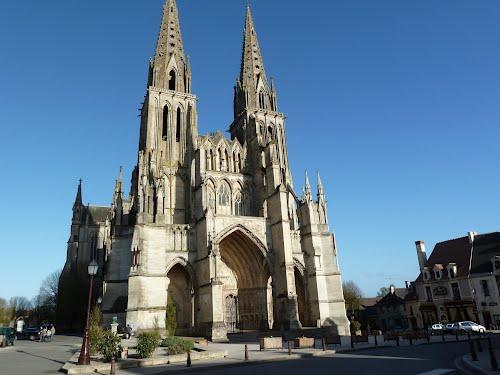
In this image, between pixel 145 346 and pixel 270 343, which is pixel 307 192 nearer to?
pixel 270 343

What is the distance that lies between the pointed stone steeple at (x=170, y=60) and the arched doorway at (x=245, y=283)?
17.2 meters

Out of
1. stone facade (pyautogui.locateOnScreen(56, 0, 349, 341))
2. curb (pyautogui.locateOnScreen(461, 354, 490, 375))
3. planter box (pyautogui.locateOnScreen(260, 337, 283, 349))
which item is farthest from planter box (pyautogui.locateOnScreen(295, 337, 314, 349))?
curb (pyautogui.locateOnScreen(461, 354, 490, 375))

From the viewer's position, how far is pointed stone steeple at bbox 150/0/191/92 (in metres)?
38.5

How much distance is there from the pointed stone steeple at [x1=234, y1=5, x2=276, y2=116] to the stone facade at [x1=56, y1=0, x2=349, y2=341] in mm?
4529

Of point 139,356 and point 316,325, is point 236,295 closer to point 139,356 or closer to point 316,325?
point 316,325

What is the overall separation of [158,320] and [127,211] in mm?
10446

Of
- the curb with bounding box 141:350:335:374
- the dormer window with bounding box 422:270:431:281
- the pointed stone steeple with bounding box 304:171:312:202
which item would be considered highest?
the pointed stone steeple with bounding box 304:171:312:202

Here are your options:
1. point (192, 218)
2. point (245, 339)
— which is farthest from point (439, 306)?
point (192, 218)

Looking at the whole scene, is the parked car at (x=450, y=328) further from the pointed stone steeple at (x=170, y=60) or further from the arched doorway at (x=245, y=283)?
the pointed stone steeple at (x=170, y=60)

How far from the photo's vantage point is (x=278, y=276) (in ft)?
94.8

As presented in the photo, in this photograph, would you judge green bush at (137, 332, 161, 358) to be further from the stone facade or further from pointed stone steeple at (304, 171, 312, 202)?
pointed stone steeple at (304, 171, 312, 202)

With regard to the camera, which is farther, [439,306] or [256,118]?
[256,118]

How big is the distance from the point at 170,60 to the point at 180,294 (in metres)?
23.4

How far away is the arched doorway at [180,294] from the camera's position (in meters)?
29.7
